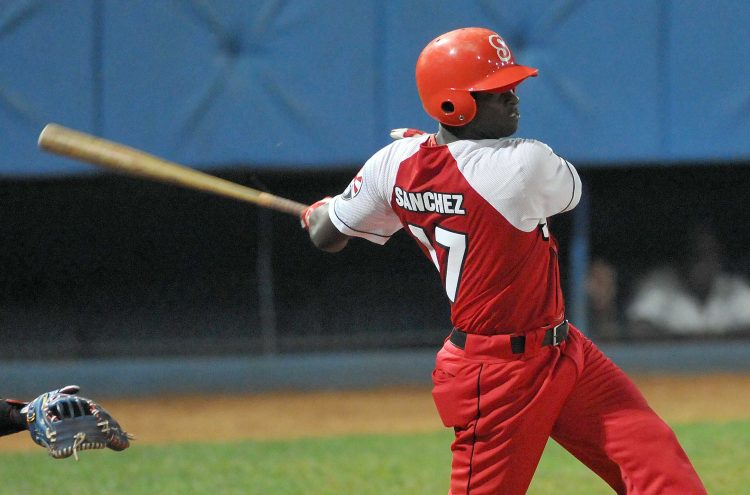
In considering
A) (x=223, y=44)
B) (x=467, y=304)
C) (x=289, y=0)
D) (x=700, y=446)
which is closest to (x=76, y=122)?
(x=223, y=44)

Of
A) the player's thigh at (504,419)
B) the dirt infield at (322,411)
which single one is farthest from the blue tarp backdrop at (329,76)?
the player's thigh at (504,419)

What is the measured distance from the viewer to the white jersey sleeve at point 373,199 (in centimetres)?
310

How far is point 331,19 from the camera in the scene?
864cm

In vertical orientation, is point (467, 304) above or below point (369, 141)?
below

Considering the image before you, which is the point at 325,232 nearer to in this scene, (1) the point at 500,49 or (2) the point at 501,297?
(2) the point at 501,297

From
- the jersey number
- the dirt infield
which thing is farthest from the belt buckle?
the dirt infield

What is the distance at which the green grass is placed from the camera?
16.6 ft

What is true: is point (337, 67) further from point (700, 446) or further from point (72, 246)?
point (700, 446)

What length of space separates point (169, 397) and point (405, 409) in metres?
2.08

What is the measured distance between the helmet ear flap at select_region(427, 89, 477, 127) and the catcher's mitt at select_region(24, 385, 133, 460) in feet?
4.46

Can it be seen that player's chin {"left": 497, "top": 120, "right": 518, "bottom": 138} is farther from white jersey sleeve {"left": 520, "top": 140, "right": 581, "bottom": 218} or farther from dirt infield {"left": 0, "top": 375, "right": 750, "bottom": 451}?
dirt infield {"left": 0, "top": 375, "right": 750, "bottom": 451}

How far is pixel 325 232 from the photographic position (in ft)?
11.1

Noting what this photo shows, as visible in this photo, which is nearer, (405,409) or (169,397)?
(405,409)

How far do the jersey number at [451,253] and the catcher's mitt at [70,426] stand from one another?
110 centimetres
